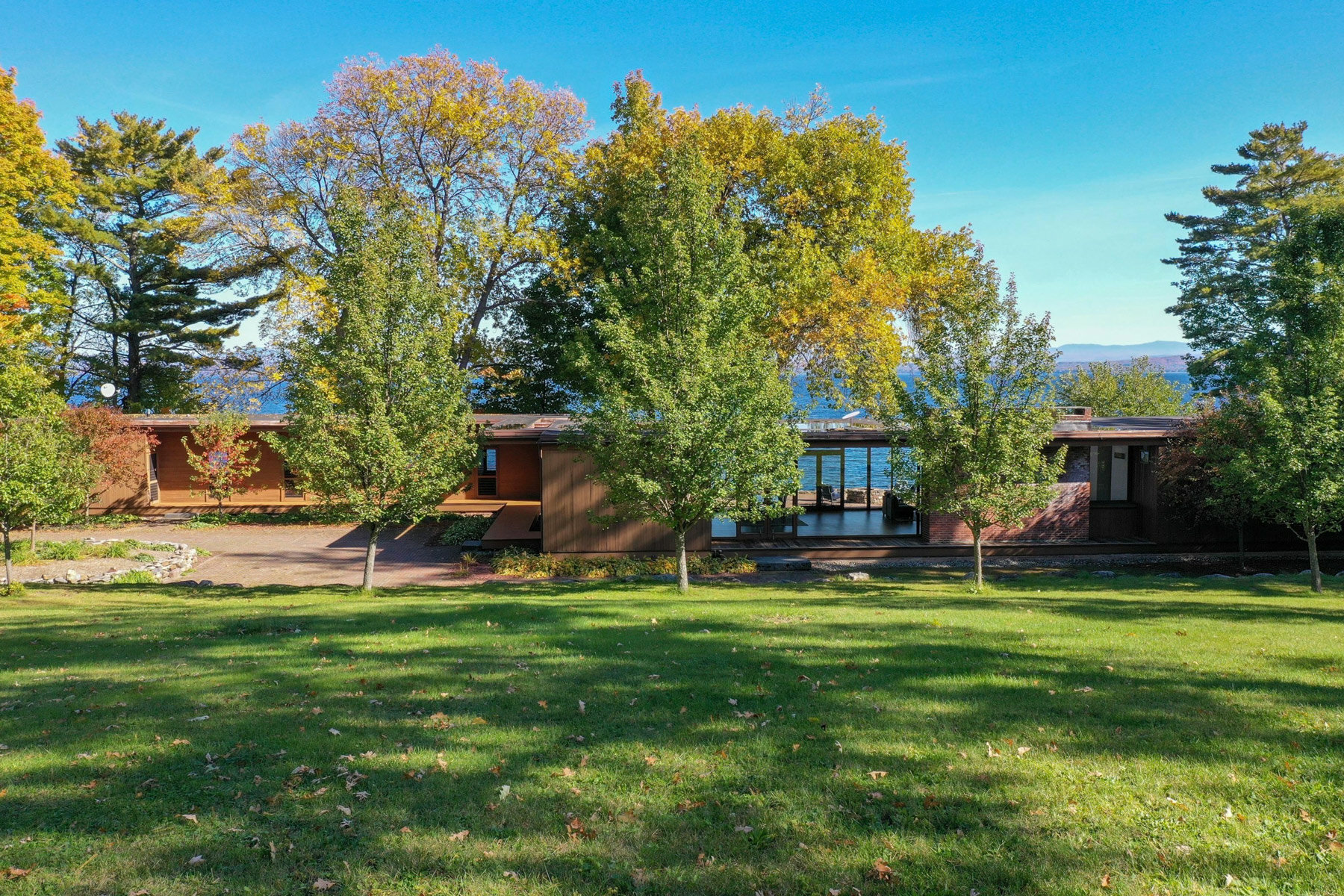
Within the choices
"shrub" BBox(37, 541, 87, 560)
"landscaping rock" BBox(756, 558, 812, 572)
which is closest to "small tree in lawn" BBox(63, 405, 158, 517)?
"shrub" BBox(37, 541, 87, 560)

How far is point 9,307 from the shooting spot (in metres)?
24.5

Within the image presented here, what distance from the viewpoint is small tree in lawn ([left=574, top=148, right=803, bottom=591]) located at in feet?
47.5

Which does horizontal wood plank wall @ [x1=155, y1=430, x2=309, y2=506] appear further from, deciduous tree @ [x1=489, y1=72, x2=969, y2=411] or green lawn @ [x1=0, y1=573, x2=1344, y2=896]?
green lawn @ [x1=0, y1=573, x2=1344, y2=896]

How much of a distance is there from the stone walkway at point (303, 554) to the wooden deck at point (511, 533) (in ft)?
3.27

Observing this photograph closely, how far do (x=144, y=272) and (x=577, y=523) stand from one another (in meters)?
27.0

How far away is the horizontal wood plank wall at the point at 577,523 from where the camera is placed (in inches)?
744

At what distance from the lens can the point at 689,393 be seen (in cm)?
1438

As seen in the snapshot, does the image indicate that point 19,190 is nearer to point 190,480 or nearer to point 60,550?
point 190,480

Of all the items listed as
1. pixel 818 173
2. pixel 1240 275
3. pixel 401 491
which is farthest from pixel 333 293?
pixel 1240 275

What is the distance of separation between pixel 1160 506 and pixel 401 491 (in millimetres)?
18911

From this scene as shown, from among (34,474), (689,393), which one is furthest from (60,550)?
(689,393)

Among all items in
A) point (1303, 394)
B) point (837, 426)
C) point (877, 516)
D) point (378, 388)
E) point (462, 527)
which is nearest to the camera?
point (378, 388)

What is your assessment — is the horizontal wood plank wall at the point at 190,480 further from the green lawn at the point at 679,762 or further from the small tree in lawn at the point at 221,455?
the green lawn at the point at 679,762

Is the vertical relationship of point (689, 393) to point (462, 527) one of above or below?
above
